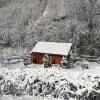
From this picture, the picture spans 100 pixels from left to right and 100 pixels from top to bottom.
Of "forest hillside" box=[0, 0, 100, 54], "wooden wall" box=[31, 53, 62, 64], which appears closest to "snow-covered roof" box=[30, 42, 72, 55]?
"wooden wall" box=[31, 53, 62, 64]

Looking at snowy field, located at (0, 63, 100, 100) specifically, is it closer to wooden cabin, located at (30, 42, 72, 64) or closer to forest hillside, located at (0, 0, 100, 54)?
wooden cabin, located at (30, 42, 72, 64)

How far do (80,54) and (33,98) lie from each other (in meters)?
15.9

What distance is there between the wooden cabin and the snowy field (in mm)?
6476

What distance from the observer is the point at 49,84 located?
22328 mm

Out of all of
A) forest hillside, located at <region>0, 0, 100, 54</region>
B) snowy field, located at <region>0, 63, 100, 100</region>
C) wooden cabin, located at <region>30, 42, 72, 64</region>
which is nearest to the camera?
snowy field, located at <region>0, 63, 100, 100</region>

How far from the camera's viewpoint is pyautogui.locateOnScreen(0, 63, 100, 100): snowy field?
2123 centimetres

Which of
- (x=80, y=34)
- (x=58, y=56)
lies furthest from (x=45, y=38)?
(x=58, y=56)

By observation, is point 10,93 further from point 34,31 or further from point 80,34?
point 34,31

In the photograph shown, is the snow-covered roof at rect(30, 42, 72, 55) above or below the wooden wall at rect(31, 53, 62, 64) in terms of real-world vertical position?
above

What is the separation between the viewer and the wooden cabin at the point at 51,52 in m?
29.6

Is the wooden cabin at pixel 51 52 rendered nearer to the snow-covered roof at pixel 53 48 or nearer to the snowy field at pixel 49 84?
the snow-covered roof at pixel 53 48

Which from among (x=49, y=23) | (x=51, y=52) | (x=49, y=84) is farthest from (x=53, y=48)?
(x=49, y=23)

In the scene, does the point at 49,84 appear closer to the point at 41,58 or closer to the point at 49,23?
the point at 41,58

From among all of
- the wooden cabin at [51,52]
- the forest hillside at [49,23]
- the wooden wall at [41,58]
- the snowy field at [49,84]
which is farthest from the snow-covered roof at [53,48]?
the forest hillside at [49,23]
